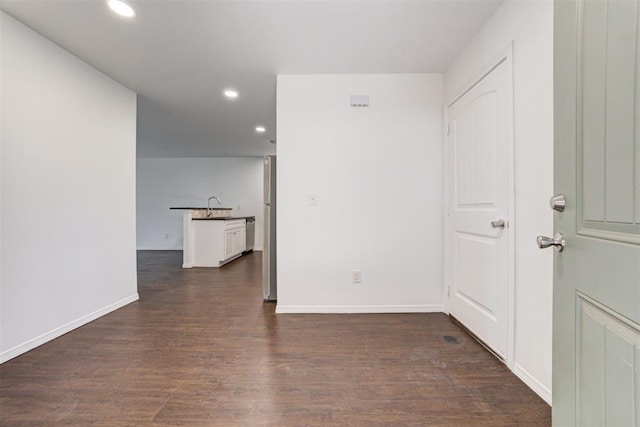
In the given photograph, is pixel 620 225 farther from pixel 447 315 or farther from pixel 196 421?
pixel 447 315

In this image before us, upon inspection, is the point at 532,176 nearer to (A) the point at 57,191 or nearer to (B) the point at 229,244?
(A) the point at 57,191

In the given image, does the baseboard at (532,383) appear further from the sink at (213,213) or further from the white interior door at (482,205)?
the sink at (213,213)

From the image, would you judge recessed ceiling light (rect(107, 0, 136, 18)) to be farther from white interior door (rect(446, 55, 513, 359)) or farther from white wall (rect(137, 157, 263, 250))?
white wall (rect(137, 157, 263, 250))

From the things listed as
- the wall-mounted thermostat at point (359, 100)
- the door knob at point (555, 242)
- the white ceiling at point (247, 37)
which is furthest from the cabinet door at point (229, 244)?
the door knob at point (555, 242)

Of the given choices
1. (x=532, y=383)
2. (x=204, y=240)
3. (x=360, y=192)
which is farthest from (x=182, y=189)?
(x=532, y=383)

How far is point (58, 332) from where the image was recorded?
2.24 metres

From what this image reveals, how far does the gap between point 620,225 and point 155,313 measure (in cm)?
326

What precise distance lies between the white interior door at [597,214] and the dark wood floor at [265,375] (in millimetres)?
809

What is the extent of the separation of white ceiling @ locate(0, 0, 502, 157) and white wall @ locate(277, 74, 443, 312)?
24 cm

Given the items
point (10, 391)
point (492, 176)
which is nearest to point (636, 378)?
point (492, 176)

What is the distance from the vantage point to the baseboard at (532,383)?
1.44m

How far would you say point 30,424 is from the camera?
1.32 m

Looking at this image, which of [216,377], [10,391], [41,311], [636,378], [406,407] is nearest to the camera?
[636,378]

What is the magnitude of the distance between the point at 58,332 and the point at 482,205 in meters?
3.43
